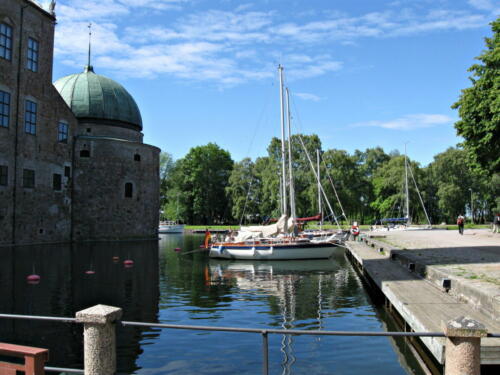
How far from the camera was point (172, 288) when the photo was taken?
55.9 ft

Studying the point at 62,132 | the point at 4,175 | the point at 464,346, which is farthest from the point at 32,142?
the point at 464,346

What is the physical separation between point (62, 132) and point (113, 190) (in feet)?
23.1

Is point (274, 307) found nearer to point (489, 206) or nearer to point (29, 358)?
point (29, 358)

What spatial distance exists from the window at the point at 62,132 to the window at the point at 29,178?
467cm

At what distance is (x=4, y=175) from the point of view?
101ft

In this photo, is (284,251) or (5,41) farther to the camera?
(5,41)

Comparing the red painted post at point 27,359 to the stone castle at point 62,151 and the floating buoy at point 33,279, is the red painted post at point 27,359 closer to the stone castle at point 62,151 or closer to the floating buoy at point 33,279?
the floating buoy at point 33,279

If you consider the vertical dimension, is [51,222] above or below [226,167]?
below

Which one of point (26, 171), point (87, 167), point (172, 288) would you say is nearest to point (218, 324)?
point (172, 288)

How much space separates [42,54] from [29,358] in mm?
33973

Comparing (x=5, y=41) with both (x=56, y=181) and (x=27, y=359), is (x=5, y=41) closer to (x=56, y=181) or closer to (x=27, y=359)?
(x=56, y=181)

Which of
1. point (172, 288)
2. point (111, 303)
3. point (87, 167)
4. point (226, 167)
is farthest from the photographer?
point (226, 167)

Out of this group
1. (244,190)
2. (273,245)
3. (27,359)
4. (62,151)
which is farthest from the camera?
(244,190)

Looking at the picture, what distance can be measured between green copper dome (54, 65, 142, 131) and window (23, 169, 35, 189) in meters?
11.8
